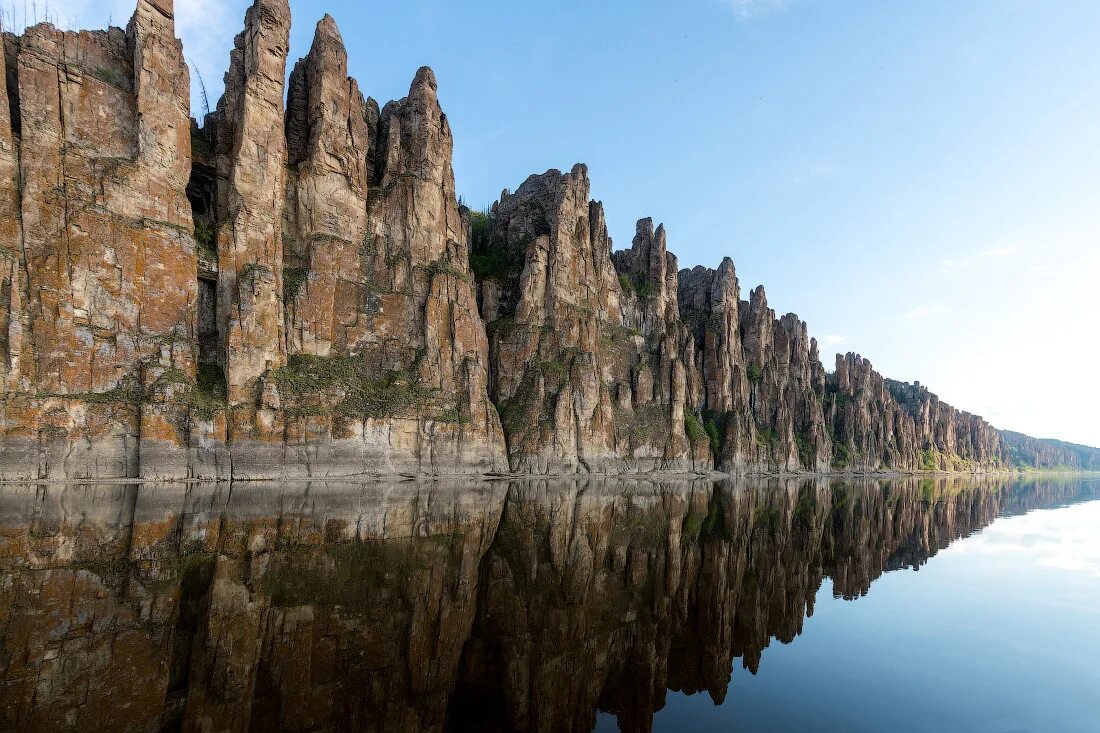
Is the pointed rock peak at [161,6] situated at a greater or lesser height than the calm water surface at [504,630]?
greater

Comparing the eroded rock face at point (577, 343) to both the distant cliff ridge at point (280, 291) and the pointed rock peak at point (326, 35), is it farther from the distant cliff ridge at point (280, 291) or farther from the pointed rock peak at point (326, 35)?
the pointed rock peak at point (326, 35)

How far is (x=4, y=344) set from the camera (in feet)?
108

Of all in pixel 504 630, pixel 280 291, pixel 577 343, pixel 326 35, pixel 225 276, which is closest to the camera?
pixel 504 630

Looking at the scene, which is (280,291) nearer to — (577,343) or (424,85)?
(424,85)

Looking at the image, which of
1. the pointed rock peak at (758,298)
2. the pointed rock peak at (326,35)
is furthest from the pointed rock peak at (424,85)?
the pointed rock peak at (758,298)

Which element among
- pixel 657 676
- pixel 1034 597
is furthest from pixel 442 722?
pixel 1034 597

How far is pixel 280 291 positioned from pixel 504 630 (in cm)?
4531

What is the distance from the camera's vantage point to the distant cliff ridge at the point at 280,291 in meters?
36.0

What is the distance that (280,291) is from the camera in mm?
48219

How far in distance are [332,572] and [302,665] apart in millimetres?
5325

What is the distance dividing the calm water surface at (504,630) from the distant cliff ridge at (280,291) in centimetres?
1806

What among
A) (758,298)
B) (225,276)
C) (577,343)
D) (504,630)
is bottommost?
(504,630)

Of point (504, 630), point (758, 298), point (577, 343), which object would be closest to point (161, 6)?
point (577, 343)

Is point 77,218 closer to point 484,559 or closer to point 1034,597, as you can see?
point 484,559
